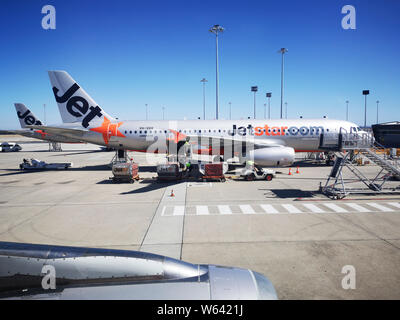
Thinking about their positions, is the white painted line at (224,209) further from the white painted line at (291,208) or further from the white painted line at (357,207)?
the white painted line at (357,207)

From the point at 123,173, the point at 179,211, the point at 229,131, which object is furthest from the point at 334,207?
the point at 123,173

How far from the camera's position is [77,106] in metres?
26.4

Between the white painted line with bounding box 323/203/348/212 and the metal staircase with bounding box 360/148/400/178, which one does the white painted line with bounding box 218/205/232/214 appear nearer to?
the white painted line with bounding box 323/203/348/212

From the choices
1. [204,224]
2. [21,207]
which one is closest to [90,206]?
[21,207]

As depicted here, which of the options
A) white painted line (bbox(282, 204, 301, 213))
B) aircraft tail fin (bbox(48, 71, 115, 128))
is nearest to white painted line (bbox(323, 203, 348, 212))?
white painted line (bbox(282, 204, 301, 213))

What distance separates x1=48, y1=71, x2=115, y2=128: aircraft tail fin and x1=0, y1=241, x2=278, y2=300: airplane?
24.8 meters

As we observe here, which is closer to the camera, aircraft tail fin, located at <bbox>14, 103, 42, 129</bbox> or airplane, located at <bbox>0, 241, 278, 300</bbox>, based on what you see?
airplane, located at <bbox>0, 241, 278, 300</bbox>

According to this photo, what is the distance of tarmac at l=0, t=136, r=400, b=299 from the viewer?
752 centimetres

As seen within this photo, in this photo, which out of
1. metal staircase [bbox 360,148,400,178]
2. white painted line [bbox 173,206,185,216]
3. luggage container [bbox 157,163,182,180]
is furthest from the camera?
luggage container [bbox 157,163,182,180]

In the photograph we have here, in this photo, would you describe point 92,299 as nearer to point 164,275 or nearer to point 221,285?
point 164,275

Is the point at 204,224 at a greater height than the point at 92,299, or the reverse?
the point at 92,299
